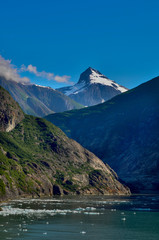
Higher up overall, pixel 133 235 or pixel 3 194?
pixel 3 194

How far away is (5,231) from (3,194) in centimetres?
9134

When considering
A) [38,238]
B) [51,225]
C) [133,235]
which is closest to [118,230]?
[133,235]

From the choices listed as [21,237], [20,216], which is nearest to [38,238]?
[21,237]

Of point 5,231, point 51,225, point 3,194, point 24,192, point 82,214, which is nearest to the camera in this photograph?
point 5,231

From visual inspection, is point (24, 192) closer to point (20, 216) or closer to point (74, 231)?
point (20, 216)

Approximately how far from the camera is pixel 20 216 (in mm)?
92750

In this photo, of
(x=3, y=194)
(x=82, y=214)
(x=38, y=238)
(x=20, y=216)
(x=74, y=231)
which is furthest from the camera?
(x=3, y=194)

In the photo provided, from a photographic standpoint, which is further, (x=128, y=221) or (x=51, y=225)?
(x=128, y=221)

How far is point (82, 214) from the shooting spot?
344 feet

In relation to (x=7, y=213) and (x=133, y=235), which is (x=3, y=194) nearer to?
(x=7, y=213)

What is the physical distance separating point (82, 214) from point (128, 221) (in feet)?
50.4

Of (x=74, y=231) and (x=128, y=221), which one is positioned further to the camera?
(x=128, y=221)

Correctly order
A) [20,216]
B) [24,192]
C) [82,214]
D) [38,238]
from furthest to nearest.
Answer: [24,192] → [82,214] → [20,216] → [38,238]

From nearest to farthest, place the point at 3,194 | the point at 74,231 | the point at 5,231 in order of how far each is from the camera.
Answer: the point at 5,231
the point at 74,231
the point at 3,194
